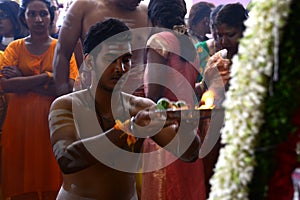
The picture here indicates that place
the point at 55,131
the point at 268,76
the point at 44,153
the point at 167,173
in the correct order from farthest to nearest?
the point at 44,153 < the point at 167,173 < the point at 55,131 < the point at 268,76

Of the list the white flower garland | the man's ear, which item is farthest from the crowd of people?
the white flower garland

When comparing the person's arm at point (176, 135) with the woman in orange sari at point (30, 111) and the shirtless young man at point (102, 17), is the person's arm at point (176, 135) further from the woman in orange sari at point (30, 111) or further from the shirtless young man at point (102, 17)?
the woman in orange sari at point (30, 111)

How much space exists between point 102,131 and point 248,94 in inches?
60.8

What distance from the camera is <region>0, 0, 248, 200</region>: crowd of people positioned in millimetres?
2893

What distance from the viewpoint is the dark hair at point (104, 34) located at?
2990 mm

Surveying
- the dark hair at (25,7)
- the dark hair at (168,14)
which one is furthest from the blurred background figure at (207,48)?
the dark hair at (25,7)

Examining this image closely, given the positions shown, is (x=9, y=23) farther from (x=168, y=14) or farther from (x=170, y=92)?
(x=170, y=92)

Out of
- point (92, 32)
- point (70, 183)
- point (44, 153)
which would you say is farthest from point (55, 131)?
point (44, 153)

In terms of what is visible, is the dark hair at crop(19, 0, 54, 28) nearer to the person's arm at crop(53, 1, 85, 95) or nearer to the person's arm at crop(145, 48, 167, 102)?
the person's arm at crop(53, 1, 85, 95)

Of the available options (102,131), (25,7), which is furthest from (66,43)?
(102,131)

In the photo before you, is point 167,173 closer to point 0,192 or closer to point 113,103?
point 113,103

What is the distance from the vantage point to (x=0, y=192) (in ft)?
15.5

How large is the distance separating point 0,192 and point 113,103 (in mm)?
2064

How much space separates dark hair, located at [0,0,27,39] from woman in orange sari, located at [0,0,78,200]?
290mm
